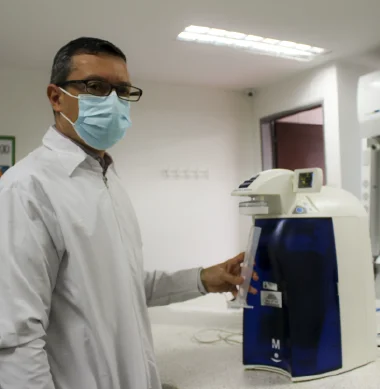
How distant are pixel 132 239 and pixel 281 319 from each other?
0.56 meters

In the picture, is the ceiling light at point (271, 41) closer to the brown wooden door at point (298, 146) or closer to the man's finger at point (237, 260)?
the brown wooden door at point (298, 146)

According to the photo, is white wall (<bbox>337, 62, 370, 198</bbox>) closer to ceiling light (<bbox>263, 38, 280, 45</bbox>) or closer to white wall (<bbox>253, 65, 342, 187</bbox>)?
white wall (<bbox>253, 65, 342, 187</bbox>)

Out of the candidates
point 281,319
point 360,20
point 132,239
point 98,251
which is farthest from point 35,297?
point 360,20

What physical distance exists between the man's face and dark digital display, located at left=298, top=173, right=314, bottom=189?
2.02 feet

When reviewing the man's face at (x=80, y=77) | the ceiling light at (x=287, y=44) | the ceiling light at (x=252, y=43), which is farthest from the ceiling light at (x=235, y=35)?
the man's face at (x=80, y=77)

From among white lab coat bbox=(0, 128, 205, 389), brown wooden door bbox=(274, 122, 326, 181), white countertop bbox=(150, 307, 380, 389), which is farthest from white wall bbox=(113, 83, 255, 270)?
white lab coat bbox=(0, 128, 205, 389)

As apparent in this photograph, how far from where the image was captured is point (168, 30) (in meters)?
2.08

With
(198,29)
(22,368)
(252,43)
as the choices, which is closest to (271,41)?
(252,43)

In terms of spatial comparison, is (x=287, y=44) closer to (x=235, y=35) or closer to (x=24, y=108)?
(x=235, y=35)

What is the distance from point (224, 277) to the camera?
131 cm

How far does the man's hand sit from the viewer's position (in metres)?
1.31

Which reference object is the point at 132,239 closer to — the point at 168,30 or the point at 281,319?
the point at 281,319

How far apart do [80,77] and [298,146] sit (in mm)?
2682

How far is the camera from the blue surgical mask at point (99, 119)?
3.53 feet
